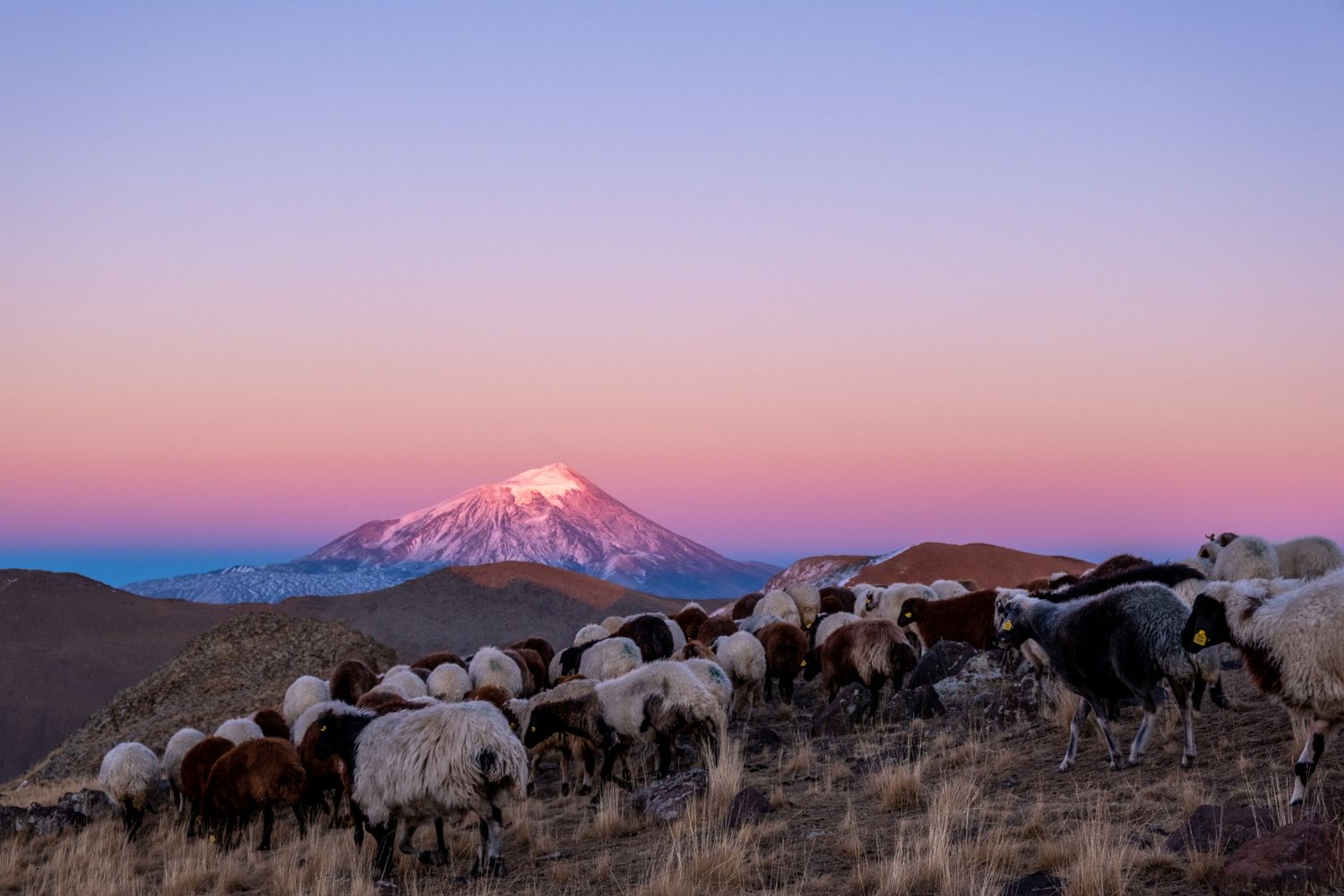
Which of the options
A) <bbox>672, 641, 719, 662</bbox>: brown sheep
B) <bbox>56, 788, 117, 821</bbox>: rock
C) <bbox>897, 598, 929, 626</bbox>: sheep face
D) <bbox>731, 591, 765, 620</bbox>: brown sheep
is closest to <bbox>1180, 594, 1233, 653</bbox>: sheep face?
<bbox>672, 641, 719, 662</bbox>: brown sheep

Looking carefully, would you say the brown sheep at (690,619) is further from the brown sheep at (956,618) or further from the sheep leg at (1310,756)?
the sheep leg at (1310,756)

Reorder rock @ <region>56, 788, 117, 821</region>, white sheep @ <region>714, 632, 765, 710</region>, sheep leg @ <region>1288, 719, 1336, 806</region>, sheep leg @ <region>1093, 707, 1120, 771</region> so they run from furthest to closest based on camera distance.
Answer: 1. white sheep @ <region>714, 632, 765, 710</region>
2. rock @ <region>56, 788, 117, 821</region>
3. sheep leg @ <region>1093, 707, 1120, 771</region>
4. sheep leg @ <region>1288, 719, 1336, 806</region>

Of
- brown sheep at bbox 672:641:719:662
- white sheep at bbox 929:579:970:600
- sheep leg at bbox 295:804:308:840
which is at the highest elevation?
white sheep at bbox 929:579:970:600

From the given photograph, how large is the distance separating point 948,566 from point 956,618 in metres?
33.9

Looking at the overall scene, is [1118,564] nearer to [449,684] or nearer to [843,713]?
[843,713]

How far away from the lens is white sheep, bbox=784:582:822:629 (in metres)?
26.2

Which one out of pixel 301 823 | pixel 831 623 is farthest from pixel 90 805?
pixel 831 623

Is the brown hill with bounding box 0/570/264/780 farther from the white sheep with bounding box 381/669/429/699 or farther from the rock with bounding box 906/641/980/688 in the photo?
the rock with bounding box 906/641/980/688

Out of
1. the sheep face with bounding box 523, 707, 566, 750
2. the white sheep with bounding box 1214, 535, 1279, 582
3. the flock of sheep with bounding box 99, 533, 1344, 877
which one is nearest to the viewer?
the flock of sheep with bounding box 99, 533, 1344, 877

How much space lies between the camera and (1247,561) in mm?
16406

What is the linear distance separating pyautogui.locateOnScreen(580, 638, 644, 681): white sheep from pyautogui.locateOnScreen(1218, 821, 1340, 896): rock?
11367mm

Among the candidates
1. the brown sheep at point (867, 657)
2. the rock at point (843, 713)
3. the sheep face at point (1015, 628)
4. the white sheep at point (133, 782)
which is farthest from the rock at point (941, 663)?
the white sheep at point (133, 782)

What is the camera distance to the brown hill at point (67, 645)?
4253cm

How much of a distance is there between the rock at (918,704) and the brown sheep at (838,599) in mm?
9661
